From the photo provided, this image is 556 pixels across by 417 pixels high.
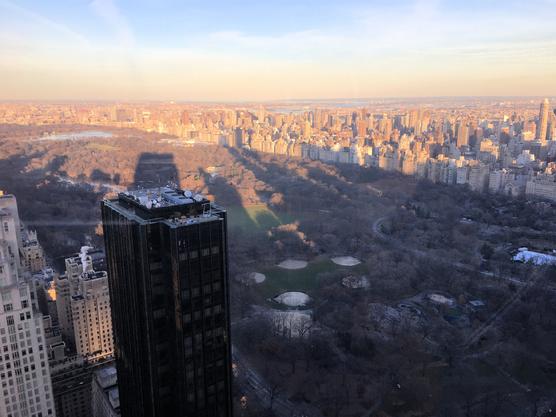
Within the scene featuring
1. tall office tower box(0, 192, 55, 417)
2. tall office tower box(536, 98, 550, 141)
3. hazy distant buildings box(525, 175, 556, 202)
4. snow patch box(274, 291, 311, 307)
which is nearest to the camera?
tall office tower box(0, 192, 55, 417)

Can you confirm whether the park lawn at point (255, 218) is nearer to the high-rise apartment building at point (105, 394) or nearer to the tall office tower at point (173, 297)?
the high-rise apartment building at point (105, 394)

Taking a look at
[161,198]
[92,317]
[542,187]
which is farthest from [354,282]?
[542,187]

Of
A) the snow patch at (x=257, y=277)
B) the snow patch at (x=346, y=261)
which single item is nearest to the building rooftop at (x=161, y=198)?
the snow patch at (x=257, y=277)

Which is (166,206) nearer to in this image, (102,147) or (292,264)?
(292,264)

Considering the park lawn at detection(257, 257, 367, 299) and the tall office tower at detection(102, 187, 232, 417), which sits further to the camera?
the park lawn at detection(257, 257, 367, 299)

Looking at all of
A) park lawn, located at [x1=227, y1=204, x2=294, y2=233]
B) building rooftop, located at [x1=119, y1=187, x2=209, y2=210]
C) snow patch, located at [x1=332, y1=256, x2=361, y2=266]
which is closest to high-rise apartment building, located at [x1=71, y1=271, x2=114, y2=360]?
building rooftop, located at [x1=119, y1=187, x2=209, y2=210]

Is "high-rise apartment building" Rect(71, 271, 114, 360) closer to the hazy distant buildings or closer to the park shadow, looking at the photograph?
the park shadow

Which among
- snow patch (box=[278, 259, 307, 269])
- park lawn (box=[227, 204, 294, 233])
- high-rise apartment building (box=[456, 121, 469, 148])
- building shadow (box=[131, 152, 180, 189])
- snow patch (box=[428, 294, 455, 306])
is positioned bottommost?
snow patch (box=[428, 294, 455, 306])
